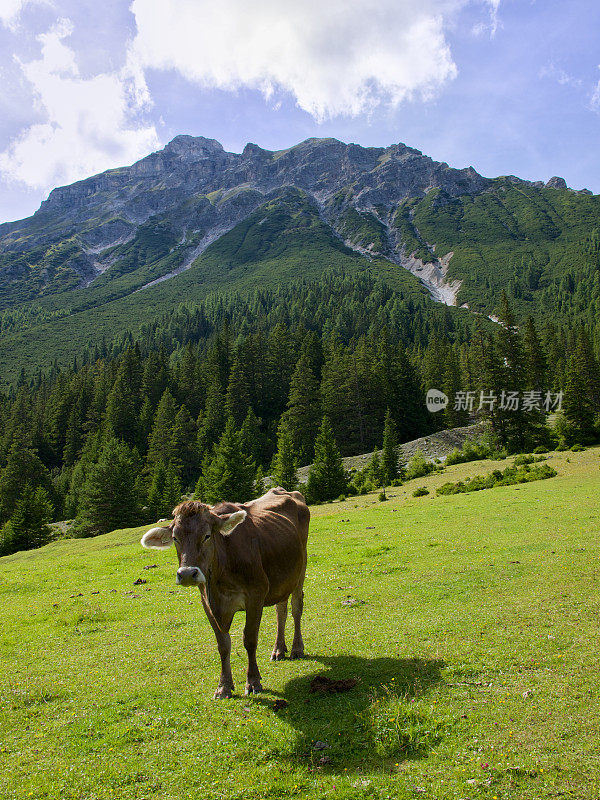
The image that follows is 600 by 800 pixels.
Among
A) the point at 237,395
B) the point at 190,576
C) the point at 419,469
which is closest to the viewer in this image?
the point at 190,576

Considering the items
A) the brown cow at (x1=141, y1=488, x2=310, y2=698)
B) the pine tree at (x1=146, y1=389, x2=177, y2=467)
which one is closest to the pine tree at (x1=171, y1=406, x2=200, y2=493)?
the pine tree at (x1=146, y1=389, x2=177, y2=467)

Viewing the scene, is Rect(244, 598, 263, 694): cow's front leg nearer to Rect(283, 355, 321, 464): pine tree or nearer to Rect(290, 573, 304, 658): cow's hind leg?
Rect(290, 573, 304, 658): cow's hind leg

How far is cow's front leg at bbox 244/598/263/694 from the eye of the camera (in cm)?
862

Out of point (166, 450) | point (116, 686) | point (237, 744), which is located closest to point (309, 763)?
point (237, 744)

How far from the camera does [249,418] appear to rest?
84562 mm

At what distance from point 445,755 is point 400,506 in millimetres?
33615

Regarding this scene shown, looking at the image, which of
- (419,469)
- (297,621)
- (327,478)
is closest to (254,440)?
(327,478)

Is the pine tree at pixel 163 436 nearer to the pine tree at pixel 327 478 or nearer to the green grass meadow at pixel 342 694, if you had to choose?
the pine tree at pixel 327 478

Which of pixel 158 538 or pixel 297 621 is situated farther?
pixel 297 621

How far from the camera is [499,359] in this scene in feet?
218

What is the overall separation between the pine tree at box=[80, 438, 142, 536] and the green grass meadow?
41859 millimetres

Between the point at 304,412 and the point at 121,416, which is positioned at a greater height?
the point at 121,416

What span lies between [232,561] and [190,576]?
136 centimetres

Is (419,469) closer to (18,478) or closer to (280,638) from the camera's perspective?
(280,638)
